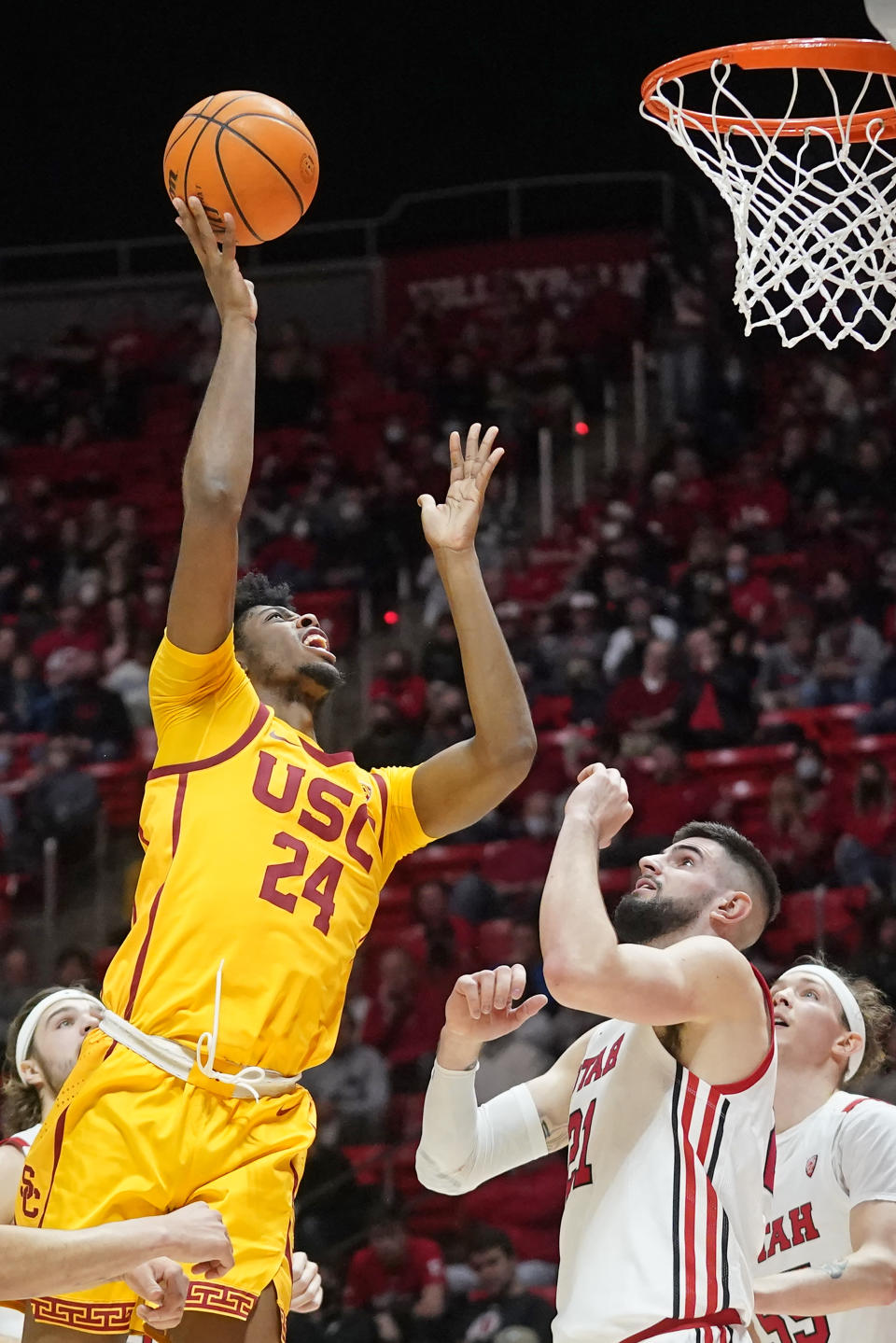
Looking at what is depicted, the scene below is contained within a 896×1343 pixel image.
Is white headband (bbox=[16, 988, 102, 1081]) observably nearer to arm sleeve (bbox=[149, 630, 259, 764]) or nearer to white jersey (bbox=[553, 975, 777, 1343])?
arm sleeve (bbox=[149, 630, 259, 764])

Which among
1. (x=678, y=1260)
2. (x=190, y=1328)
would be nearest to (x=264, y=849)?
(x=190, y=1328)

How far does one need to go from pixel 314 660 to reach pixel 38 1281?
1.43 m

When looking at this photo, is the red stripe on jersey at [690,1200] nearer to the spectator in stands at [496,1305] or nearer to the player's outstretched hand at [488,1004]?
the player's outstretched hand at [488,1004]

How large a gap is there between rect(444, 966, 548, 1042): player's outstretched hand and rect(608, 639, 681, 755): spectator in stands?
611 centimetres

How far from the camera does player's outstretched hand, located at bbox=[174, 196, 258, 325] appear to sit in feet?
11.5

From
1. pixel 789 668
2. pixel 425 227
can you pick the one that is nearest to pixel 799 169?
pixel 789 668

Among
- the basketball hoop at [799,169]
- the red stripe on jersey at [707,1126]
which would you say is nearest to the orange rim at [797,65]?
the basketball hoop at [799,169]

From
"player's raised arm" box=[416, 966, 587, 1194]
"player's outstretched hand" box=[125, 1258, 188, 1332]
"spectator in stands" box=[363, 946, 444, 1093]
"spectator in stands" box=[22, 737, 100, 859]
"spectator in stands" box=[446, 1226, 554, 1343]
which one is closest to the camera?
"player's outstretched hand" box=[125, 1258, 188, 1332]

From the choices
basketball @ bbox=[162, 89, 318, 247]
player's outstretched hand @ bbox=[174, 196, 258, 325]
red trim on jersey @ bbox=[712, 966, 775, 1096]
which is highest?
basketball @ bbox=[162, 89, 318, 247]

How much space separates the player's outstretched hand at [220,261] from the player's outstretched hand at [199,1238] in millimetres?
1728

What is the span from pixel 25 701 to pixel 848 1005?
7.52 meters

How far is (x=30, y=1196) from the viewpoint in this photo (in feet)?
10.8

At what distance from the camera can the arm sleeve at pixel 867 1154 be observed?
14.1ft

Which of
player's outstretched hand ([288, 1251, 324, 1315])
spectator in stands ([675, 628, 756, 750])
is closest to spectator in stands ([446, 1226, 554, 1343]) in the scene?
spectator in stands ([675, 628, 756, 750])
